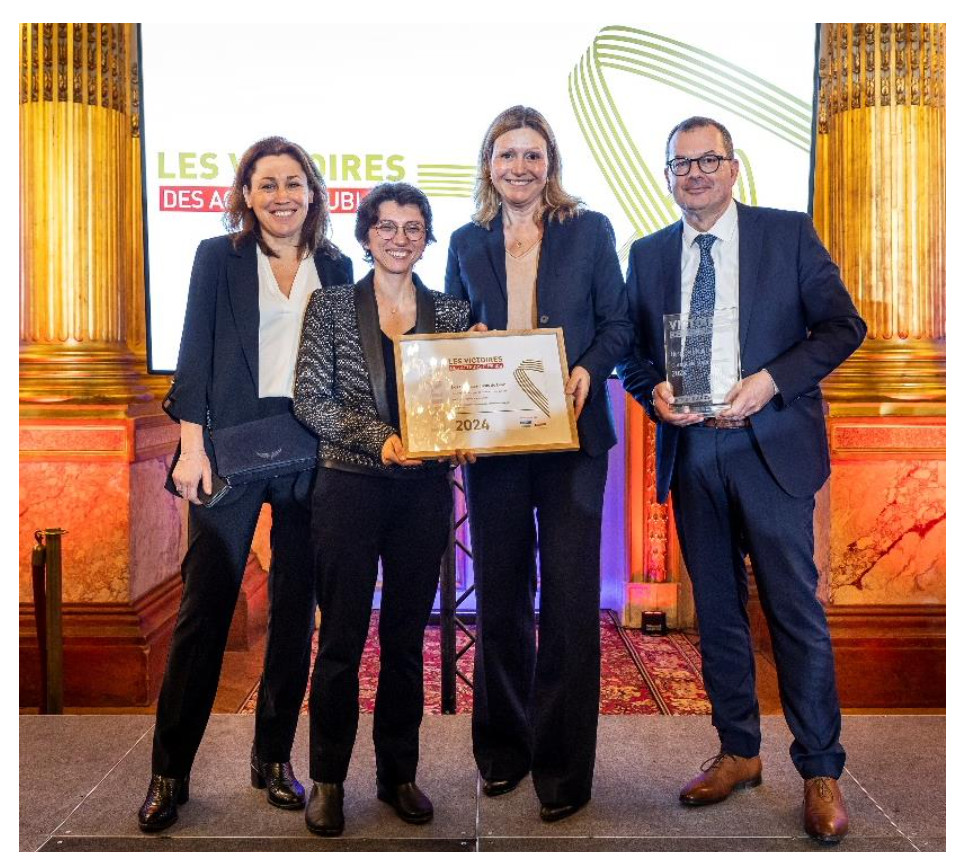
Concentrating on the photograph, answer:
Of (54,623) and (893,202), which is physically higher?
(893,202)

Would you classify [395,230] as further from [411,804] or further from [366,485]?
[411,804]

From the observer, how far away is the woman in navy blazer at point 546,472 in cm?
232

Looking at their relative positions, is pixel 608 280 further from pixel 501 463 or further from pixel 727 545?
pixel 727 545

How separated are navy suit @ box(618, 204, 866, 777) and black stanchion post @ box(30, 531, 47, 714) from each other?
7.57ft

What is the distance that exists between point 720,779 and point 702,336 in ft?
3.89

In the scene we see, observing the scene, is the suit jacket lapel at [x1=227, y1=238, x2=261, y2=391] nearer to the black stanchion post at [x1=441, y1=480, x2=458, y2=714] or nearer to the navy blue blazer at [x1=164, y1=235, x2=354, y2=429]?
the navy blue blazer at [x1=164, y1=235, x2=354, y2=429]

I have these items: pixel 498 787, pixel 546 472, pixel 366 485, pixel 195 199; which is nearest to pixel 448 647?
pixel 498 787

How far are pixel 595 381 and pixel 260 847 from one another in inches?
56.1

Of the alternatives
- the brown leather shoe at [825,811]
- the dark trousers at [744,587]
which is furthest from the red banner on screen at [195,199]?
the brown leather shoe at [825,811]

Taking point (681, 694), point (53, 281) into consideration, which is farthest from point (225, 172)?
point (681, 694)

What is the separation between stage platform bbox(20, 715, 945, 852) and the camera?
230 cm

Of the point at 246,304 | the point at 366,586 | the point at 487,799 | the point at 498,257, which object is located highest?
the point at 498,257

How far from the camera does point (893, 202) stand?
381 centimetres

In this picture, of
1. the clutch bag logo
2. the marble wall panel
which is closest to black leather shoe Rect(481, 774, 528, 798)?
the clutch bag logo
